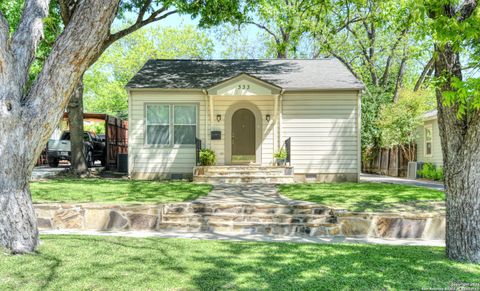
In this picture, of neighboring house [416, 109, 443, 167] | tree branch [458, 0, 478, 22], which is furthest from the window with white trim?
tree branch [458, 0, 478, 22]

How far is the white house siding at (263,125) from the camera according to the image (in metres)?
13.7

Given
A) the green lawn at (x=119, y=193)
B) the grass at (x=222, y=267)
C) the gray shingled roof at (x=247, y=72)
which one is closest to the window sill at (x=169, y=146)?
the gray shingled roof at (x=247, y=72)

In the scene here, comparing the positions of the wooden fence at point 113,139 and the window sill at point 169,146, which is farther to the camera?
the wooden fence at point 113,139

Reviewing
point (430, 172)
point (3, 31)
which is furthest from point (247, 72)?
point (3, 31)

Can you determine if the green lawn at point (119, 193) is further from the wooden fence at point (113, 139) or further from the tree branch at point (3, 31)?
the wooden fence at point (113, 139)

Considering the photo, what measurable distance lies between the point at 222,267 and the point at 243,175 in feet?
27.2

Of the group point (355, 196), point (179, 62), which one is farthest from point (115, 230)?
point (179, 62)

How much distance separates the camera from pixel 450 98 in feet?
12.6

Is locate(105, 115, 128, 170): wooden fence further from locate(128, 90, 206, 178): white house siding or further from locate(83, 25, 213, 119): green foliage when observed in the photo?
locate(83, 25, 213, 119): green foliage

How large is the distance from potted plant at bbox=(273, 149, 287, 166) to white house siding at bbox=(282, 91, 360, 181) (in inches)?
19.2

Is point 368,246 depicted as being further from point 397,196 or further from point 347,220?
point 397,196

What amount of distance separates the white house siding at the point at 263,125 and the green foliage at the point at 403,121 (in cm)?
734

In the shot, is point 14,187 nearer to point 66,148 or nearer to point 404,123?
point 66,148

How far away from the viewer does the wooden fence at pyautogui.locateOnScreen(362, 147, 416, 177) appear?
59.7ft
